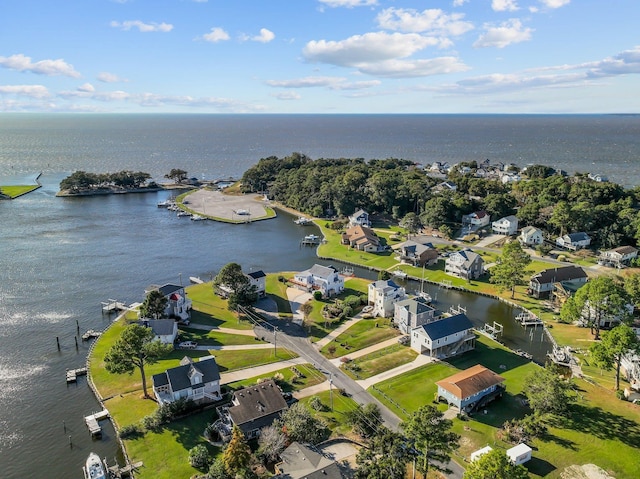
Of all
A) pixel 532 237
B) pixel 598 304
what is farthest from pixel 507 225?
pixel 598 304

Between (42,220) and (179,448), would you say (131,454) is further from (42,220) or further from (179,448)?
(42,220)

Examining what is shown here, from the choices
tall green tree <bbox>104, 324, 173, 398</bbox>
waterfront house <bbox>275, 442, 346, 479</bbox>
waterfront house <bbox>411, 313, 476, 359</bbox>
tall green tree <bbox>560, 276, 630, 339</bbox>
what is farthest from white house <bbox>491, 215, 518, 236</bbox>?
tall green tree <bbox>104, 324, 173, 398</bbox>

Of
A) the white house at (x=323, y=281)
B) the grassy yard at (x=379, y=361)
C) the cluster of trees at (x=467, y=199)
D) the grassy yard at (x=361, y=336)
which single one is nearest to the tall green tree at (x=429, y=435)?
the grassy yard at (x=379, y=361)

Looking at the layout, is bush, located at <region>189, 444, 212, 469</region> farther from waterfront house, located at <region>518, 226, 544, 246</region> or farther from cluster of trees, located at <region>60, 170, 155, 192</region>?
cluster of trees, located at <region>60, 170, 155, 192</region>

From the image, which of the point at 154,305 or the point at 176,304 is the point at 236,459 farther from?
the point at 176,304

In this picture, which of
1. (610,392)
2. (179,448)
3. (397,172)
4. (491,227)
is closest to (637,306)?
(610,392)

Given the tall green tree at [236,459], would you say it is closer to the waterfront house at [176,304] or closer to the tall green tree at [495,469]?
the tall green tree at [495,469]

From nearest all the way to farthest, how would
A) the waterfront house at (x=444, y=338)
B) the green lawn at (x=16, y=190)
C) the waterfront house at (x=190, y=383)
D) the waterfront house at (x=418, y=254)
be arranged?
1. the waterfront house at (x=190, y=383)
2. the waterfront house at (x=444, y=338)
3. the waterfront house at (x=418, y=254)
4. the green lawn at (x=16, y=190)
